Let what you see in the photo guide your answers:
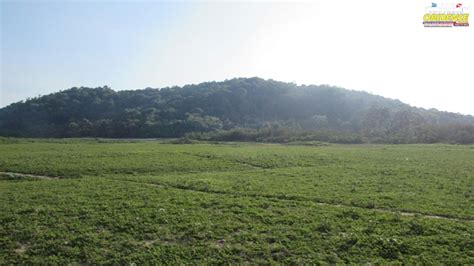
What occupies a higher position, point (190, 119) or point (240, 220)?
point (190, 119)

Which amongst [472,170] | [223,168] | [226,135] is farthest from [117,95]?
[472,170]

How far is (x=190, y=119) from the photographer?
499 feet

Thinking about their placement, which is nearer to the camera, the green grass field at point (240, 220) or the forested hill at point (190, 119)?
the green grass field at point (240, 220)

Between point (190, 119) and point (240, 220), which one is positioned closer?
point (240, 220)

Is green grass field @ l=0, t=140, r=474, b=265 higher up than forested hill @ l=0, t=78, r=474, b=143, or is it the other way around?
forested hill @ l=0, t=78, r=474, b=143

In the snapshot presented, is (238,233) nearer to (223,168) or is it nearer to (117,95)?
(223,168)

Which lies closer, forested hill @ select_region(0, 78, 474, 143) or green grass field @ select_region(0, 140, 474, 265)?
green grass field @ select_region(0, 140, 474, 265)

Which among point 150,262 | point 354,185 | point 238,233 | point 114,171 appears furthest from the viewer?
point 114,171

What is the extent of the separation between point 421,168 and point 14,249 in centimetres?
3426

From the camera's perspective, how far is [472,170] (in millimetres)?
32656

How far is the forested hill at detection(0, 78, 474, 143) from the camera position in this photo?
Result: 117225 mm

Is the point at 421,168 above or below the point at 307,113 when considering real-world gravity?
below

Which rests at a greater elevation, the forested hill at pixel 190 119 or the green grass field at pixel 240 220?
the forested hill at pixel 190 119

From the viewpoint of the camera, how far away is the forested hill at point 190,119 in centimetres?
11722
